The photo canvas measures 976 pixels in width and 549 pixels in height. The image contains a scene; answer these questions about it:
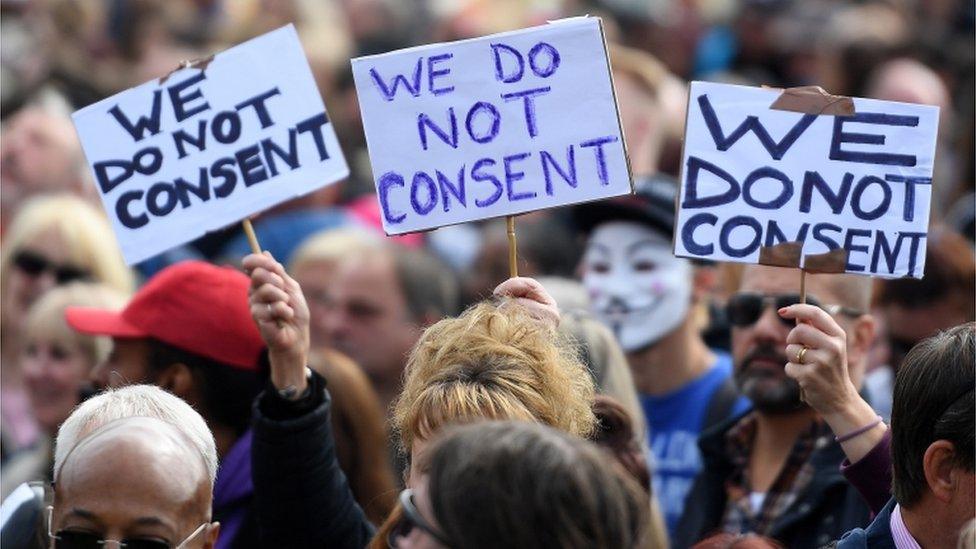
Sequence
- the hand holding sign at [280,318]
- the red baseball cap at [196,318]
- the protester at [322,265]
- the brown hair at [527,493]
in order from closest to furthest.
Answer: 1. the brown hair at [527,493]
2. the hand holding sign at [280,318]
3. the red baseball cap at [196,318]
4. the protester at [322,265]

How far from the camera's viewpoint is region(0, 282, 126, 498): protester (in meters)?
5.90

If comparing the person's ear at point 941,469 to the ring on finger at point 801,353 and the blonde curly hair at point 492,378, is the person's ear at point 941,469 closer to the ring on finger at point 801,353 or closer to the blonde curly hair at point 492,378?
the ring on finger at point 801,353

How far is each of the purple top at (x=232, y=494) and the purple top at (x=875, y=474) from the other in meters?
1.51

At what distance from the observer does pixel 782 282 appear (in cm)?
488

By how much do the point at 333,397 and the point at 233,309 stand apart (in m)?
0.41

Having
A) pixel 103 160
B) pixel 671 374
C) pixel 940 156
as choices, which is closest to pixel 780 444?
pixel 671 374

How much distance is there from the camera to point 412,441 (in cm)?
351

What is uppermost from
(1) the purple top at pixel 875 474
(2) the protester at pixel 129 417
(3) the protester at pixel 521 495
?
(3) the protester at pixel 521 495

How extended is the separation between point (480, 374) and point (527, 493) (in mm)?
1012

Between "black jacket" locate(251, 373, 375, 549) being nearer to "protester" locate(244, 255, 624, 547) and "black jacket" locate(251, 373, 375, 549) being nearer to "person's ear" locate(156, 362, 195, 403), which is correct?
"protester" locate(244, 255, 624, 547)

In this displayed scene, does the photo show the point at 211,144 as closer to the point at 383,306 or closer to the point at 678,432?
the point at 678,432

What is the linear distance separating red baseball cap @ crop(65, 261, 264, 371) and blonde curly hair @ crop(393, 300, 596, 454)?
1116mm

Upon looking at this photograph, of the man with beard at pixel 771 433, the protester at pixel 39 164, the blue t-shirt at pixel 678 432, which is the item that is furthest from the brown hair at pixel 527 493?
the protester at pixel 39 164

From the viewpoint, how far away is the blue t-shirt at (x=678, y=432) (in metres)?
5.54
